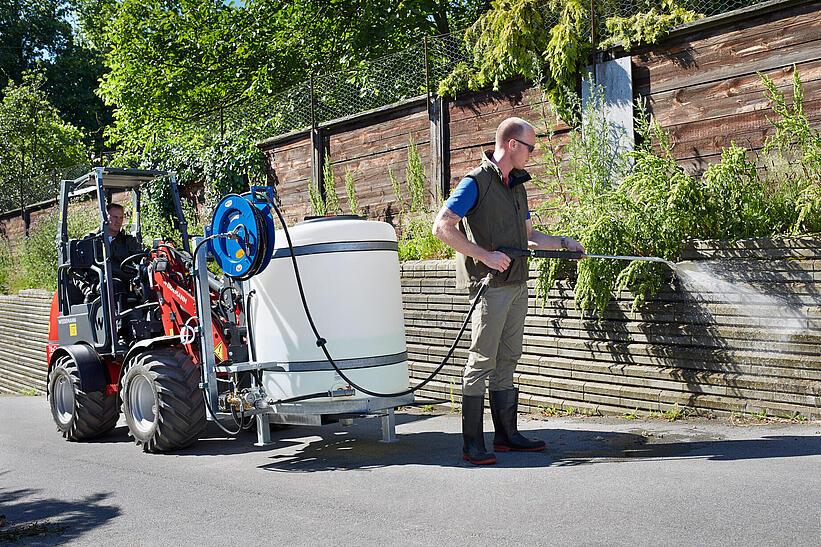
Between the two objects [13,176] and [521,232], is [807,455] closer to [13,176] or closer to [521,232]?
[521,232]

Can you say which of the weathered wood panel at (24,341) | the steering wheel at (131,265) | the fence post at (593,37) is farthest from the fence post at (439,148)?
the weathered wood panel at (24,341)

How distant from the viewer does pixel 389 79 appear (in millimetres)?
A: 12492

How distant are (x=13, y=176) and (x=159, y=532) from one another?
24.4 m

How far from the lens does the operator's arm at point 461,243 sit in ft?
20.2

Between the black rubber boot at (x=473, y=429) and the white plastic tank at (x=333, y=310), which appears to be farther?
the white plastic tank at (x=333, y=310)

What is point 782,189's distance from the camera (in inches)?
280

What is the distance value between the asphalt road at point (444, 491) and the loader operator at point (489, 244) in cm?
42

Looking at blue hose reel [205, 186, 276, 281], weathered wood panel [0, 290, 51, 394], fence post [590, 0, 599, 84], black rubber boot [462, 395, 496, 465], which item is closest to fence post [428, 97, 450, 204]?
fence post [590, 0, 599, 84]

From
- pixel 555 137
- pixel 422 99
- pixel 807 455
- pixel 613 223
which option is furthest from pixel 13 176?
pixel 807 455

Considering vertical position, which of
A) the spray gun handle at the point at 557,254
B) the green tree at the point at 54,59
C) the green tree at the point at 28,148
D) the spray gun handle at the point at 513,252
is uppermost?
the green tree at the point at 54,59

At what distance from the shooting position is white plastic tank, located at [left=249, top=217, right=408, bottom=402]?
6645 mm

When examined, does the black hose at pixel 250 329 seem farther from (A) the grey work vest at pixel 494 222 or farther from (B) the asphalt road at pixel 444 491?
(A) the grey work vest at pixel 494 222

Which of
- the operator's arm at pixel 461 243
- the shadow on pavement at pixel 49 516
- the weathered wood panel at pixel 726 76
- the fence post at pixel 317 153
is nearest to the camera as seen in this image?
the shadow on pavement at pixel 49 516

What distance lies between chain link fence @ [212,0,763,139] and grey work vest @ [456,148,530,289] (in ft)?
11.1
